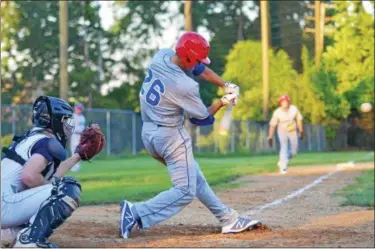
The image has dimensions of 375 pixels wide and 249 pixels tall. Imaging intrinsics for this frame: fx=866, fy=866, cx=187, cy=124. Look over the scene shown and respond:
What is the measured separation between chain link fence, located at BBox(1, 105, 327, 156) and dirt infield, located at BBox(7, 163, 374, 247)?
21950 millimetres

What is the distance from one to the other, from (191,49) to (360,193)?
25.7 ft

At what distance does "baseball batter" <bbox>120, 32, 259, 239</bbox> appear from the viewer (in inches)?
331

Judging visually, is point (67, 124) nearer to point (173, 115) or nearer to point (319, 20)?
point (173, 115)

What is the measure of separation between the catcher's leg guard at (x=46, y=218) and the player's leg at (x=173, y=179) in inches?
62.3

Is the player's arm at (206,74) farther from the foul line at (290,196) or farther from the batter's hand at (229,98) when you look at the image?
the foul line at (290,196)

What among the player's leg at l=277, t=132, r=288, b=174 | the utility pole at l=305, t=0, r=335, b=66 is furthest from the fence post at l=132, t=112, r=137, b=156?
the utility pole at l=305, t=0, r=335, b=66

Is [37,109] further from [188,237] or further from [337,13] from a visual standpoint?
[337,13]

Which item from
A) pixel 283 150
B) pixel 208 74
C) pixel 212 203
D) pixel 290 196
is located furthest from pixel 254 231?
pixel 283 150

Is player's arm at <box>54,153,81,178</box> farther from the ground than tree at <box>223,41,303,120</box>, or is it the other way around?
tree at <box>223,41,303,120</box>

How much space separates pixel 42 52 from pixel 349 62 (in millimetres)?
22346

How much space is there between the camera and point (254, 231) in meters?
8.95

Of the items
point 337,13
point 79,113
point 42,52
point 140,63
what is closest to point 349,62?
point 337,13

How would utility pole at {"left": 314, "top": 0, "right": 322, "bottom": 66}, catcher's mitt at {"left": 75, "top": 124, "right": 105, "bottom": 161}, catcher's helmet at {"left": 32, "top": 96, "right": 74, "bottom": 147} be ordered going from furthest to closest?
utility pole at {"left": 314, "top": 0, "right": 322, "bottom": 66} → catcher's mitt at {"left": 75, "top": 124, "right": 105, "bottom": 161} → catcher's helmet at {"left": 32, "top": 96, "right": 74, "bottom": 147}

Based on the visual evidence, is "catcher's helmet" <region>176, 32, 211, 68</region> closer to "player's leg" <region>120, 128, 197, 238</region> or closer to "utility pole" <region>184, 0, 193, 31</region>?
"player's leg" <region>120, 128, 197, 238</region>
